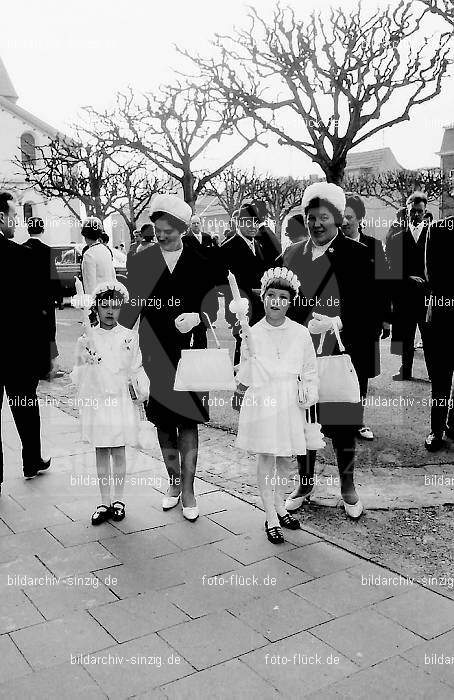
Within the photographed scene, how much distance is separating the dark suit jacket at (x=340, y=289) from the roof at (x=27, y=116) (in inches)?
1822

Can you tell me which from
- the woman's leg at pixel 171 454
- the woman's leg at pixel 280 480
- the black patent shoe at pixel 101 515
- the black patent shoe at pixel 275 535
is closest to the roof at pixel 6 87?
the woman's leg at pixel 171 454

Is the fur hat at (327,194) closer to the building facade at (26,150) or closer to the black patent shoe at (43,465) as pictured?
the black patent shoe at (43,465)

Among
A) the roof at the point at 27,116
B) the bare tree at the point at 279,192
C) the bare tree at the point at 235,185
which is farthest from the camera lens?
the roof at the point at 27,116

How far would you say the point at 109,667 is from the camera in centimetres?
264

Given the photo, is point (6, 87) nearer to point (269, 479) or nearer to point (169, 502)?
point (169, 502)

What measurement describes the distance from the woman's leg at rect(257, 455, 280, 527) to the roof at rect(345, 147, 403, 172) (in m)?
53.0

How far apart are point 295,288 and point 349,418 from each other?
0.86 meters

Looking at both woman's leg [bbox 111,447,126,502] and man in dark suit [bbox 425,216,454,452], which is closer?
woman's leg [bbox 111,447,126,502]

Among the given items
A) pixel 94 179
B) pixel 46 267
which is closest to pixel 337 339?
pixel 46 267

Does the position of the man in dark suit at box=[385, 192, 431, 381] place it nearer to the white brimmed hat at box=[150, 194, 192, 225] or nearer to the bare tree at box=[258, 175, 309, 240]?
the white brimmed hat at box=[150, 194, 192, 225]

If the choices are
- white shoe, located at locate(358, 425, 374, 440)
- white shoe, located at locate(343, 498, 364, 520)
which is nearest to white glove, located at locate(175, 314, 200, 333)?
white shoe, located at locate(343, 498, 364, 520)

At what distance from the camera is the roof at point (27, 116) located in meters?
46.8

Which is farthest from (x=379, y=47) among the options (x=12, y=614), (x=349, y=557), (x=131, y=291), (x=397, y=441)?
(x=12, y=614)

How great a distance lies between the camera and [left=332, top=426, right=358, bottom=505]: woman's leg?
4133 mm
